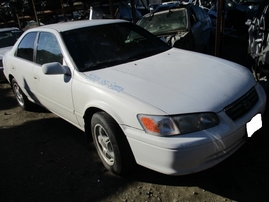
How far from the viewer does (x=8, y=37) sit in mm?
7660

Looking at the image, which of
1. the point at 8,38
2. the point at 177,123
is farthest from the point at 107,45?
the point at 8,38

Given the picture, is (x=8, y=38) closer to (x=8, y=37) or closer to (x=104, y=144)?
(x=8, y=37)

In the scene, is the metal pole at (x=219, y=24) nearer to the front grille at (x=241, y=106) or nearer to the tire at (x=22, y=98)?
the front grille at (x=241, y=106)

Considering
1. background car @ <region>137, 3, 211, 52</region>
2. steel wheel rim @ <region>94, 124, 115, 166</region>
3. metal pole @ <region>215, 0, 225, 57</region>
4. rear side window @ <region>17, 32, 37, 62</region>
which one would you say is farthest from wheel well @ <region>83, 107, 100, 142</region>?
background car @ <region>137, 3, 211, 52</region>

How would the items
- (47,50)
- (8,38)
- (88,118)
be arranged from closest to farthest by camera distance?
(88,118) → (47,50) → (8,38)

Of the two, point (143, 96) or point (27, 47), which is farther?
point (27, 47)

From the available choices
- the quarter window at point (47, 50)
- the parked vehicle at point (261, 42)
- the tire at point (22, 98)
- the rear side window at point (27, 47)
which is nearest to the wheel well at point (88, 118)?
the quarter window at point (47, 50)

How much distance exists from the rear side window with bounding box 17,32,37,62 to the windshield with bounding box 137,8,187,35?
126 inches

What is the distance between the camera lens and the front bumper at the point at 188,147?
6.51ft

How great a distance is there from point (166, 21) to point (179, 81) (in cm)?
436

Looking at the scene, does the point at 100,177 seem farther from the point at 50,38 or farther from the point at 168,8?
the point at 168,8

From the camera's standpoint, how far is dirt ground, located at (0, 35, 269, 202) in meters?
2.33

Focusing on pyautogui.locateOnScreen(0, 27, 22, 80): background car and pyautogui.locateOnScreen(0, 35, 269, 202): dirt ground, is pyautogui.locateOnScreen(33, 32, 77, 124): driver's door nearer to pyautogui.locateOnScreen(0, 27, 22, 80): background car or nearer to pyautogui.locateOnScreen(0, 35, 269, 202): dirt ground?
pyautogui.locateOnScreen(0, 35, 269, 202): dirt ground

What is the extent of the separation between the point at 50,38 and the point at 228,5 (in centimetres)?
1206
